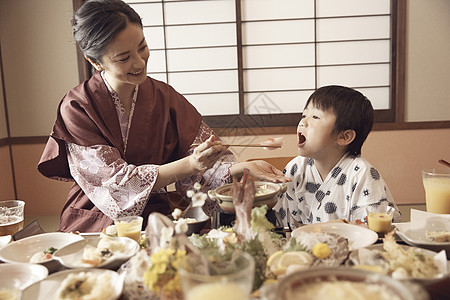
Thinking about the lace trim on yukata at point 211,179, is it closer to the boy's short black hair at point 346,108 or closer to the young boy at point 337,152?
the young boy at point 337,152

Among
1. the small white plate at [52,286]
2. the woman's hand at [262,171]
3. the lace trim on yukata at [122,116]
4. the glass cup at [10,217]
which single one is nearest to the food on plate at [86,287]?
the small white plate at [52,286]

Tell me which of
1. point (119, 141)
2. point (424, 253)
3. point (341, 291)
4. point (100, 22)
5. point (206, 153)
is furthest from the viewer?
point (119, 141)

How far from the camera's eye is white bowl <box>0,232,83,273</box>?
1.38 meters

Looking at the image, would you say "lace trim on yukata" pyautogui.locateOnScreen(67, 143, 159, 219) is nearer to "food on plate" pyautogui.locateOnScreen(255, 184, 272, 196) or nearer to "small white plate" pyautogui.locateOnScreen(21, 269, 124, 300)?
"food on plate" pyautogui.locateOnScreen(255, 184, 272, 196)

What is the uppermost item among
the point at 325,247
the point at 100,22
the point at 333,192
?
the point at 100,22

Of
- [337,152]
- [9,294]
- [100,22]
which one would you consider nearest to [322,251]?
[9,294]

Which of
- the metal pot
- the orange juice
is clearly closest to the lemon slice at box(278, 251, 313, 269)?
the metal pot

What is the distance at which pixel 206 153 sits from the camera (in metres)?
1.90

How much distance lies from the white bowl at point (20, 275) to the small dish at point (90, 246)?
65 millimetres

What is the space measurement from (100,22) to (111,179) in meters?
0.75

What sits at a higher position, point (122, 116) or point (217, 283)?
point (122, 116)

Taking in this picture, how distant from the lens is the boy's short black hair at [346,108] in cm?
204

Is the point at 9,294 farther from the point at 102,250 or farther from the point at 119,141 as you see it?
the point at 119,141

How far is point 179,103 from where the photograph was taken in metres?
2.48
